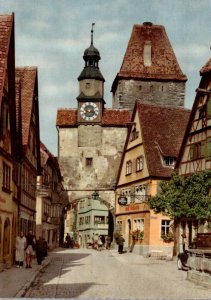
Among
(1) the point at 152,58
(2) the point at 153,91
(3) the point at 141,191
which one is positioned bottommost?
(3) the point at 141,191

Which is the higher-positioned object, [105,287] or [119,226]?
[119,226]

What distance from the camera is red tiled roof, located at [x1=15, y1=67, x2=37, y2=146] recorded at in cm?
3262

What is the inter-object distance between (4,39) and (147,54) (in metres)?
58.3

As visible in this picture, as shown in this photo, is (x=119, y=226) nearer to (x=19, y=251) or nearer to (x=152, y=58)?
(x=19, y=251)

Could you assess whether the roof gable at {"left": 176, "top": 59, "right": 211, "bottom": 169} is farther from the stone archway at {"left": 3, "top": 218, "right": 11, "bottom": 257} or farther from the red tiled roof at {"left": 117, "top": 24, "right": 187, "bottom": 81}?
the red tiled roof at {"left": 117, "top": 24, "right": 187, "bottom": 81}

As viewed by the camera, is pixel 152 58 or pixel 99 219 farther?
pixel 152 58

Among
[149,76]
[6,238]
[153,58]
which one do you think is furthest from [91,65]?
[6,238]

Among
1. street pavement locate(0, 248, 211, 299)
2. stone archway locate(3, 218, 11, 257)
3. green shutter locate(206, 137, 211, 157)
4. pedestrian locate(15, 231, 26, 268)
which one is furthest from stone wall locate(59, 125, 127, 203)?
street pavement locate(0, 248, 211, 299)

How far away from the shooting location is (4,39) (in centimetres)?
2248

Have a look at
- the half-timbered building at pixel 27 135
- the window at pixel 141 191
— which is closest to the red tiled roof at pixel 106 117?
the window at pixel 141 191

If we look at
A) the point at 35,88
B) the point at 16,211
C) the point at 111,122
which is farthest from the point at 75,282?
the point at 111,122

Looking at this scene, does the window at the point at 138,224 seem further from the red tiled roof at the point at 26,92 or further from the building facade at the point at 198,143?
the red tiled roof at the point at 26,92

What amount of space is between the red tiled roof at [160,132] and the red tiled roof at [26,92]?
43.4 ft

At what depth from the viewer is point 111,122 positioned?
235ft
